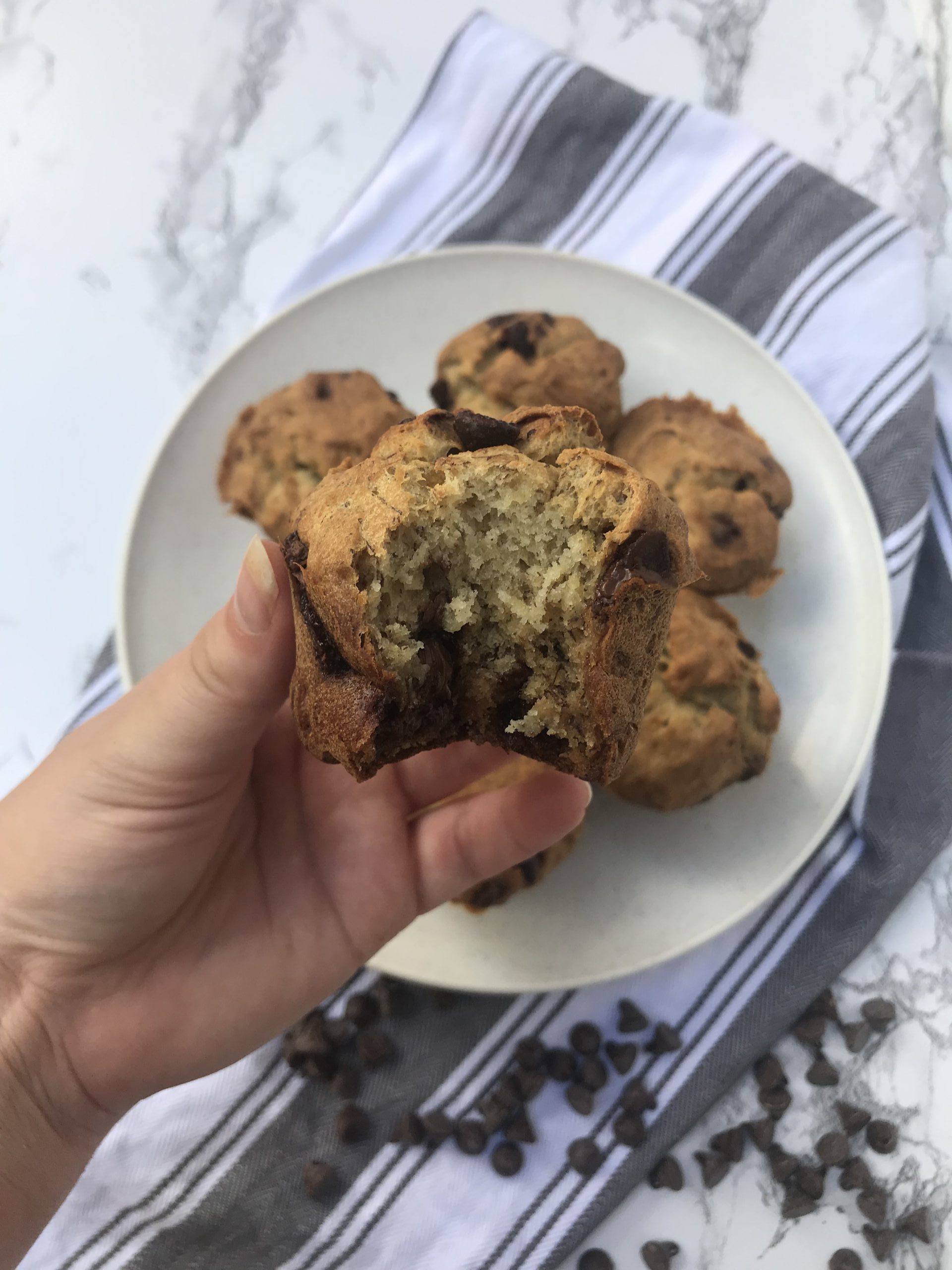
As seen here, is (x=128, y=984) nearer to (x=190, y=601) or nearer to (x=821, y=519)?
(x=190, y=601)

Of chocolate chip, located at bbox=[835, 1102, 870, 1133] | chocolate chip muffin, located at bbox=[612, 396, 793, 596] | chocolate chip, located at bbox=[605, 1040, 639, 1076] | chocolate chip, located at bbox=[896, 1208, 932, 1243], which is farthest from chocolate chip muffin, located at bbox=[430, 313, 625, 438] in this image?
chocolate chip, located at bbox=[896, 1208, 932, 1243]

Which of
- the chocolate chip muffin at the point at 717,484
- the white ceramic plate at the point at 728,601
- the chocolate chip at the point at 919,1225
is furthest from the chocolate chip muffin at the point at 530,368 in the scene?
the chocolate chip at the point at 919,1225

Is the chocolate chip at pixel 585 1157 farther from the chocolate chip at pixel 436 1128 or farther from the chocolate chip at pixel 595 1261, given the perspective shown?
the chocolate chip at pixel 436 1128

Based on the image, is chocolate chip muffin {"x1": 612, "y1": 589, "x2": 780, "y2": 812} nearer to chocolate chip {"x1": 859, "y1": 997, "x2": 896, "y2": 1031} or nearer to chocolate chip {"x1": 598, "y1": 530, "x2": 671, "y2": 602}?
chocolate chip {"x1": 859, "y1": 997, "x2": 896, "y2": 1031}

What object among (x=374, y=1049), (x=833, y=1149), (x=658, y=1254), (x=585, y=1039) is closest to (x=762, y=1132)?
(x=833, y=1149)

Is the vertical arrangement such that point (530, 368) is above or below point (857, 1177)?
above

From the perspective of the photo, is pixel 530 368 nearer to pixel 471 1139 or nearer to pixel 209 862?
pixel 209 862
